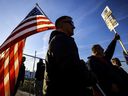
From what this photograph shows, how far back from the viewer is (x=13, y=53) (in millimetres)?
3617

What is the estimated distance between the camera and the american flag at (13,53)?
10.9 ft

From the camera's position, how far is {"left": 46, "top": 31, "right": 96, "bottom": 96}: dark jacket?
2439 mm

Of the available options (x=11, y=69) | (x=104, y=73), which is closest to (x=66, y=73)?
(x=11, y=69)

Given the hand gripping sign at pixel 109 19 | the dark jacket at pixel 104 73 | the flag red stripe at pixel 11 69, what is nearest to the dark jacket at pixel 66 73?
the flag red stripe at pixel 11 69

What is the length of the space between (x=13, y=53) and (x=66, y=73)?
4.98 feet

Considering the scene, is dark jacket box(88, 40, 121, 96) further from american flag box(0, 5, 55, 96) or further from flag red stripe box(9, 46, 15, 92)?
flag red stripe box(9, 46, 15, 92)

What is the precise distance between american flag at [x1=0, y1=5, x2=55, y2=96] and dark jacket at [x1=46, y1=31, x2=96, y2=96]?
1047mm

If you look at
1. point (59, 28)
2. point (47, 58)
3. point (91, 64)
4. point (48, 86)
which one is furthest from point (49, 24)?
point (48, 86)

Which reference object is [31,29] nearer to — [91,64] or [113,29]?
[91,64]

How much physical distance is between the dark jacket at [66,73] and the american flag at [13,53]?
105 cm

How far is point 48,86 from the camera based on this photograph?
100 inches

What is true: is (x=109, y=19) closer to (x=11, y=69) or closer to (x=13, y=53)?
(x=13, y=53)

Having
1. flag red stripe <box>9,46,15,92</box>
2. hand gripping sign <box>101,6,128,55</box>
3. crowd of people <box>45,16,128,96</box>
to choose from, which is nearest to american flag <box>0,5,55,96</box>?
flag red stripe <box>9,46,15,92</box>

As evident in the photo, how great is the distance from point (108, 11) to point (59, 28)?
16.7ft
